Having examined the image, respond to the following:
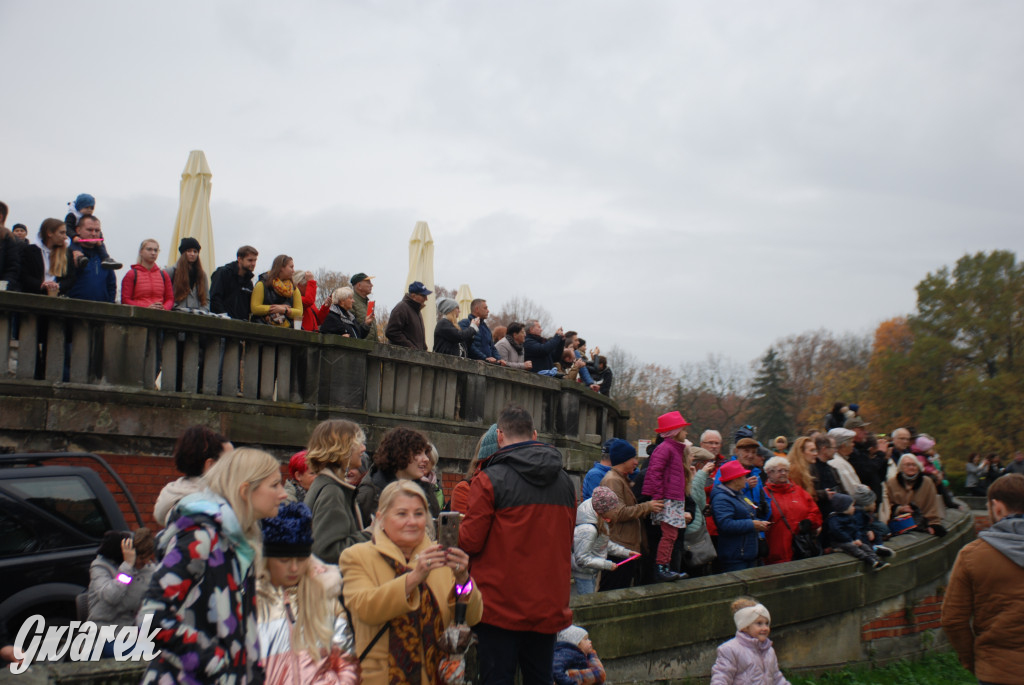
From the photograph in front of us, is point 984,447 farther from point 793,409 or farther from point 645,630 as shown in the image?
point 645,630

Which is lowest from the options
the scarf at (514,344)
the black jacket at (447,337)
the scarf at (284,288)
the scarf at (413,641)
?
the scarf at (413,641)

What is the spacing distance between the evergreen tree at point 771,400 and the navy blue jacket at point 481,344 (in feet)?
192

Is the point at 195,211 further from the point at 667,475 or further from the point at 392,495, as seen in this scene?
the point at 392,495

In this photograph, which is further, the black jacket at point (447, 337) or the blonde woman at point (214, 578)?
the black jacket at point (447, 337)

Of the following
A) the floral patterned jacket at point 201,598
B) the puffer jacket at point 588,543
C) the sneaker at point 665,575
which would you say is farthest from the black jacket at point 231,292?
the floral patterned jacket at point 201,598

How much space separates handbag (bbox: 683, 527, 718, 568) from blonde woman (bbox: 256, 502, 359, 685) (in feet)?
17.3

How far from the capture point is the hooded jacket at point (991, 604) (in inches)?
206

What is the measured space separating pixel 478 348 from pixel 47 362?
601 cm

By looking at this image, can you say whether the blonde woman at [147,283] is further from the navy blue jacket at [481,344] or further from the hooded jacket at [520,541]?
the hooded jacket at [520,541]

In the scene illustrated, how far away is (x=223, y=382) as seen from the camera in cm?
891

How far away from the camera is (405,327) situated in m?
10.7

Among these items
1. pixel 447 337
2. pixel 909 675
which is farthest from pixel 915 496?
pixel 447 337

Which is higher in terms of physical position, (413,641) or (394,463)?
(394,463)

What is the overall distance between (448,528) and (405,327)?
6954 millimetres
